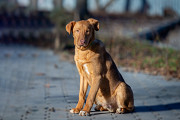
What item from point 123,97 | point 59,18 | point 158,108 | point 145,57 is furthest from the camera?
point 59,18

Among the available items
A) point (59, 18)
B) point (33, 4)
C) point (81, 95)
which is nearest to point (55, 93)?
point (81, 95)

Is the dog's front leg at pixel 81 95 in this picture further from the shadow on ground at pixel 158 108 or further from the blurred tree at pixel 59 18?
the blurred tree at pixel 59 18

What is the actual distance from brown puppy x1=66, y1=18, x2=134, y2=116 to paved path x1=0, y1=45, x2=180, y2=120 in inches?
8.2

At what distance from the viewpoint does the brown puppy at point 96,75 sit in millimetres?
4898

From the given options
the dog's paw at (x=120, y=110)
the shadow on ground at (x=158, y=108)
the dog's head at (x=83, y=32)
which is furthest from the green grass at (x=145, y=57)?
the dog's head at (x=83, y=32)

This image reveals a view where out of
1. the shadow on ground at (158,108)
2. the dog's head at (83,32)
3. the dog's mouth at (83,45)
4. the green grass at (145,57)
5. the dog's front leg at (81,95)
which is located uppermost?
the dog's head at (83,32)

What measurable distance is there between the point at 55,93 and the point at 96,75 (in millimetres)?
2120

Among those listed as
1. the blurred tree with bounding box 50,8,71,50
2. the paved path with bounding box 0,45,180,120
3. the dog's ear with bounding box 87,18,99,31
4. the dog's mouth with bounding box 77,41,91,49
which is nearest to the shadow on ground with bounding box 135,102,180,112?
the paved path with bounding box 0,45,180,120

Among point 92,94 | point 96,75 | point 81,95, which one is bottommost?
point 81,95

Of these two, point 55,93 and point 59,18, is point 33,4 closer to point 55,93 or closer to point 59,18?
point 59,18

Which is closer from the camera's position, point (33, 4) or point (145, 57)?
point (145, 57)

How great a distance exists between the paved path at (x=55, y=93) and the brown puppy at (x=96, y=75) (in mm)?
209

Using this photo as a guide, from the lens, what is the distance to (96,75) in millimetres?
5004

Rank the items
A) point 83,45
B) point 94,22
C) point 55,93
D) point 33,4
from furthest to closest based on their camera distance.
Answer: point 33,4, point 55,93, point 94,22, point 83,45
